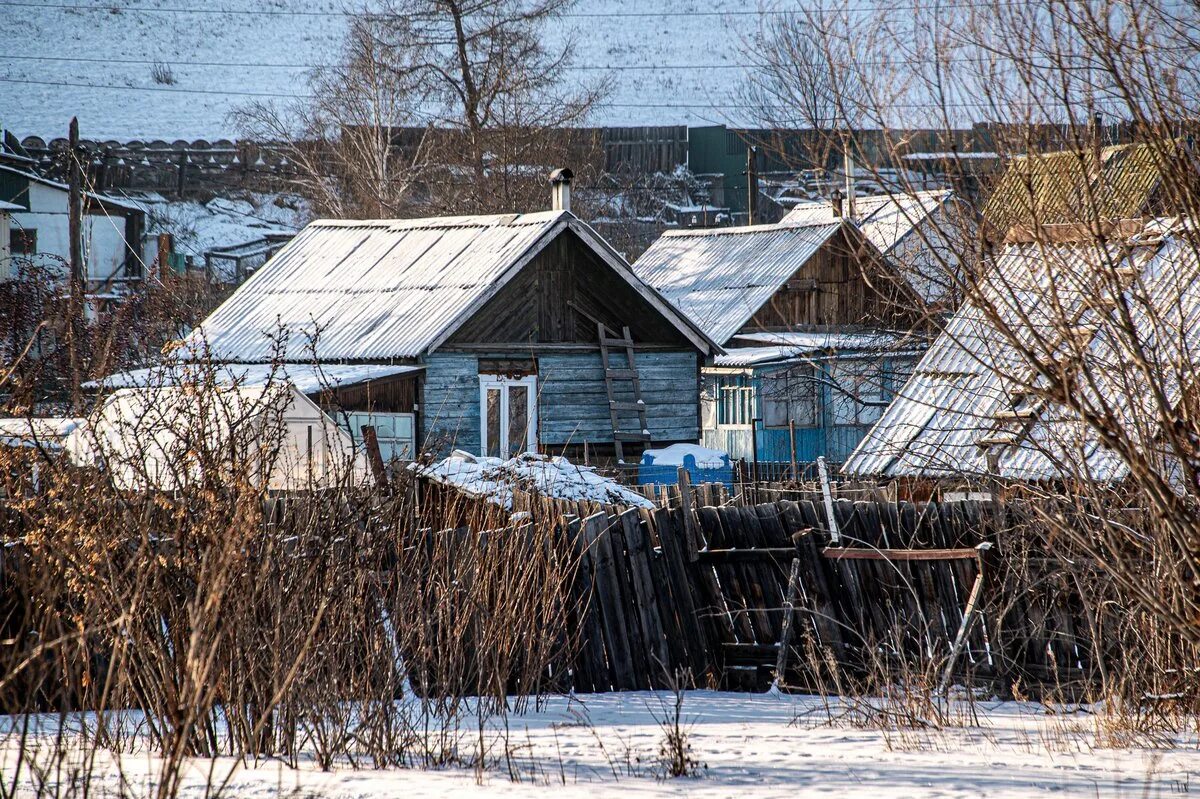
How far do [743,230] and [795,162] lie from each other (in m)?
26.0

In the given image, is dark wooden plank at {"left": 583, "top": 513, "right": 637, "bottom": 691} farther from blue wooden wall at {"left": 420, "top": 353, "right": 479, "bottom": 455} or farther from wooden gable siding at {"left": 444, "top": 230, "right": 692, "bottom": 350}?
wooden gable siding at {"left": 444, "top": 230, "right": 692, "bottom": 350}

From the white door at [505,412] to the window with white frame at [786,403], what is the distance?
274 inches

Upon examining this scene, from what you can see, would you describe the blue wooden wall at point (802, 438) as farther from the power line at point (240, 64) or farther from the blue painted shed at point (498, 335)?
the power line at point (240, 64)

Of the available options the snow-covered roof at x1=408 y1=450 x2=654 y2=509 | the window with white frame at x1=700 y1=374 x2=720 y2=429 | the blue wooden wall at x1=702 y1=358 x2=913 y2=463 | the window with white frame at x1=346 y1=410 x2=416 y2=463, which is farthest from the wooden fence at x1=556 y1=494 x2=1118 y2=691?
the window with white frame at x1=700 y1=374 x2=720 y2=429

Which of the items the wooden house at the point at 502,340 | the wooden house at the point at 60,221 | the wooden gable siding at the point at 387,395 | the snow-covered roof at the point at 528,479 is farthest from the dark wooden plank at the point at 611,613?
the wooden house at the point at 60,221

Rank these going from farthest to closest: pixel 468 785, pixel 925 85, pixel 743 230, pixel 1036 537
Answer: pixel 743 230
pixel 1036 537
pixel 925 85
pixel 468 785

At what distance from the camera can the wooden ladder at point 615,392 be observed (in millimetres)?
21281

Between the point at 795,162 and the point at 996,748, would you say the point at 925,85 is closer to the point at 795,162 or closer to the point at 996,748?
the point at 795,162

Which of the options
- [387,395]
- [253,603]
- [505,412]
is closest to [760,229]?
[505,412]

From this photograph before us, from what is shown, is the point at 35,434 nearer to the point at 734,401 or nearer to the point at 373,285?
the point at 373,285

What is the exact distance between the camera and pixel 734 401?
27.8 m

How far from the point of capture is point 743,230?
32094 millimetres

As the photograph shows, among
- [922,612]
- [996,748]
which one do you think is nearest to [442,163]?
[922,612]

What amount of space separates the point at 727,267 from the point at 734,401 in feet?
15.4
